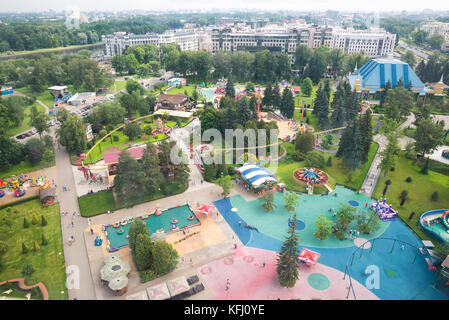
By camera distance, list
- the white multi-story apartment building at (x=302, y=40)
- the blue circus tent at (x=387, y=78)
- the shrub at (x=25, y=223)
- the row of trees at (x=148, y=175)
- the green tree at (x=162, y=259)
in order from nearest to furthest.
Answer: the green tree at (x=162, y=259)
the shrub at (x=25, y=223)
the row of trees at (x=148, y=175)
the blue circus tent at (x=387, y=78)
the white multi-story apartment building at (x=302, y=40)

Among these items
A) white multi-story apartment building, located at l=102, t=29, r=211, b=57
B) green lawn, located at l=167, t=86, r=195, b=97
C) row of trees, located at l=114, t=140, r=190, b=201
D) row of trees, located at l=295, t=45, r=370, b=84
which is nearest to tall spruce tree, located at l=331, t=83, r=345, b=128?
row of trees, located at l=114, t=140, r=190, b=201

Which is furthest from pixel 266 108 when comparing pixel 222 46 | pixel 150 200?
pixel 222 46

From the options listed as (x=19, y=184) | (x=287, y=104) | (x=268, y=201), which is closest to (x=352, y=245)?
(x=268, y=201)

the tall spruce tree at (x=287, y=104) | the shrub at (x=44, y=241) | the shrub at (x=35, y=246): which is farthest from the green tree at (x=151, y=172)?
the tall spruce tree at (x=287, y=104)

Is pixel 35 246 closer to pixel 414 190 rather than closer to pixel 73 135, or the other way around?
pixel 73 135

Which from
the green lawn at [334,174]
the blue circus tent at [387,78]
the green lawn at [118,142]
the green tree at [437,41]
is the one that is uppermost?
the green tree at [437,41]

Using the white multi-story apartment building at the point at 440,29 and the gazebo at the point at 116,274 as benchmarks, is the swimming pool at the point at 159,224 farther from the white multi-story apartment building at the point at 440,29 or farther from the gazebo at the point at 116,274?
the white multi-story apartment building at the point at 440,29
